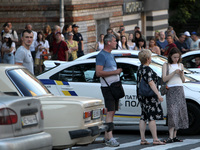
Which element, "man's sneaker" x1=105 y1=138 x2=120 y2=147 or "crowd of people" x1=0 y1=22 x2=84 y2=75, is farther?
"crowd of people" x1=0 y1=22 x2=84 y2=75

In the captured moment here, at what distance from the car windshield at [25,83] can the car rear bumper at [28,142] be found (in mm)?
1235

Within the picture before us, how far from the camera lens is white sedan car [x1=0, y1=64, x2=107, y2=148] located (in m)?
8.21

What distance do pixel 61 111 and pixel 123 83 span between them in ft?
12.4

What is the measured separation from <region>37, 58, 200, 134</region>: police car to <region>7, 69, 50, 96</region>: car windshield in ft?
9.96

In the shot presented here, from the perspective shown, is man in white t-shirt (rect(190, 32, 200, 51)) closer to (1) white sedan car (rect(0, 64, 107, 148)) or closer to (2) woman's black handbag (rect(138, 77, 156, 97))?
(2) woman's black handbag (rect(138, 77, 156, 97))

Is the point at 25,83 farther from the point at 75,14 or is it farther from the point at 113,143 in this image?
the point at 75,14

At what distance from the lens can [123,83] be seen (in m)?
11.9

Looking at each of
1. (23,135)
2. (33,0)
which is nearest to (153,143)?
(23,135)

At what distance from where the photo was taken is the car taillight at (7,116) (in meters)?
6.81

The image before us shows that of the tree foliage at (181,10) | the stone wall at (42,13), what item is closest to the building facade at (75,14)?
the stone wall at (42,13)

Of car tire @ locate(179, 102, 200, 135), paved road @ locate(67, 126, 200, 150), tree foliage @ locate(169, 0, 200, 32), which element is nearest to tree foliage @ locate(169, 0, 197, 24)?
tree foliage @ locate(169, 0, 200, 32)

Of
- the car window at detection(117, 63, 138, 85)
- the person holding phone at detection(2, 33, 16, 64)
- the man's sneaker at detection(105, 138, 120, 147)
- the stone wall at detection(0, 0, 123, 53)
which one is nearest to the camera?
the man's sneaker at detection(105, 138, 120, 147)

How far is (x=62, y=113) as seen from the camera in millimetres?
8297

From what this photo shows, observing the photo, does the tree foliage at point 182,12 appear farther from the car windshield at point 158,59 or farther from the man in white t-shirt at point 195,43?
the car windshield at point 158,59
